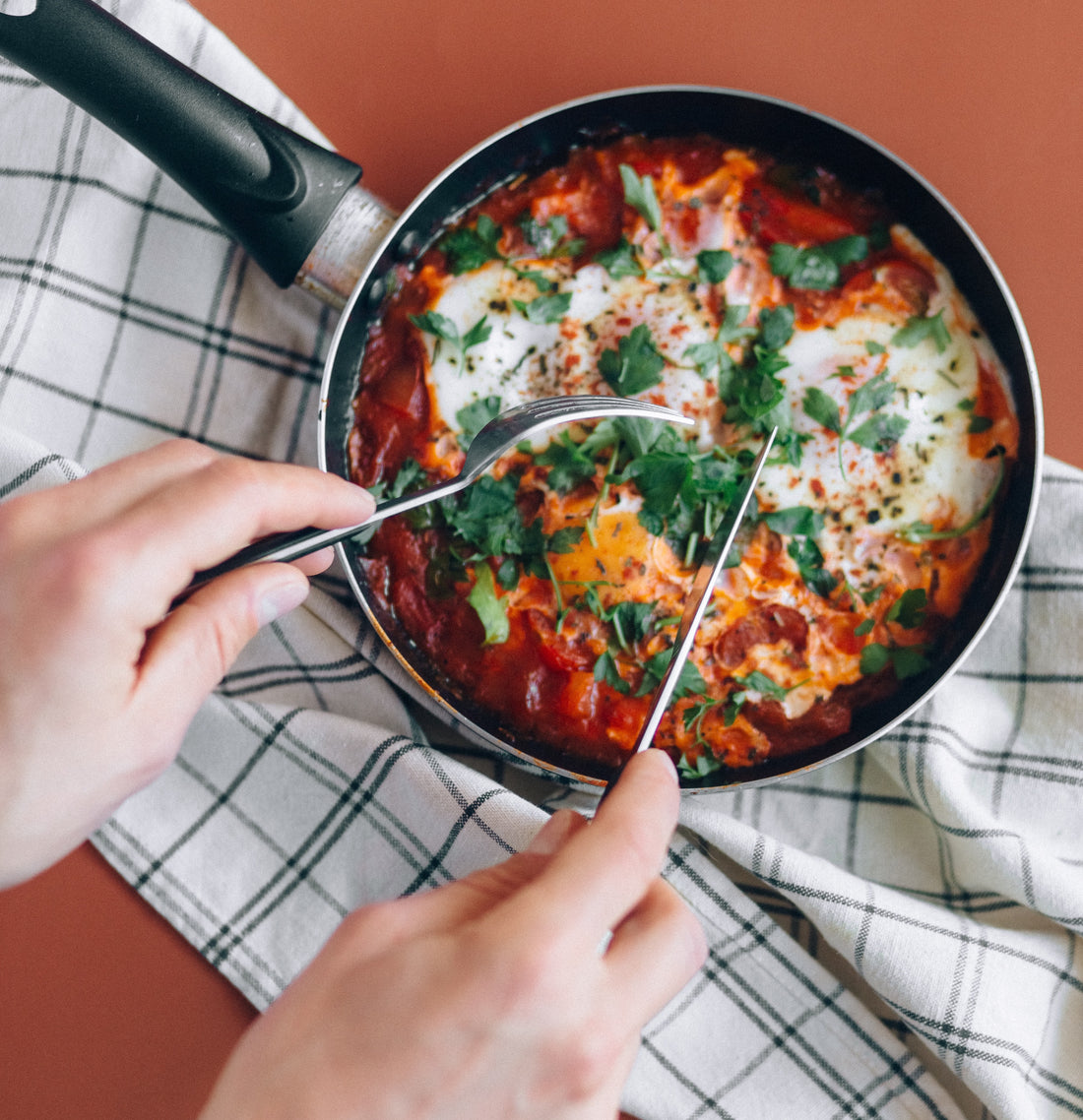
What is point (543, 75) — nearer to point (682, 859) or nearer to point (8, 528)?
point (8, 528)

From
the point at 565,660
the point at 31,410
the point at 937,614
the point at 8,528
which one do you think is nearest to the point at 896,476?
the point at 937,614

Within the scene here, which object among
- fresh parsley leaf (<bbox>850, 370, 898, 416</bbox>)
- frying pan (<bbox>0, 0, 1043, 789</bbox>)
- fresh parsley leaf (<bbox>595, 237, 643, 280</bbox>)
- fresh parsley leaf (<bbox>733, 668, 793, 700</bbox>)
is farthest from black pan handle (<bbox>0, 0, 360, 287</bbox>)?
fresh parsley leaf (<bbox>733, 668, 793, 700</bbox>)

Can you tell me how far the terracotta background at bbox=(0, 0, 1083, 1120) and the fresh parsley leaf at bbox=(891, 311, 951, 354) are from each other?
32 cm

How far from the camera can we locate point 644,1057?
2055 mm

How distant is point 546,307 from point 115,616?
115 cm

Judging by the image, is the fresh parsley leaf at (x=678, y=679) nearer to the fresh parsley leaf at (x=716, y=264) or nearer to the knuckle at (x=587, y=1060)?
the fresh parsley leaf at (x=716, y=264)

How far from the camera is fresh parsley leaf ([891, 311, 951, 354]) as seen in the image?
2.07 metres

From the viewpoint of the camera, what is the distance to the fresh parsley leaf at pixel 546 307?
2.10 m

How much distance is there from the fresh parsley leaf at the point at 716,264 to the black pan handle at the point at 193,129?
740 millimetres

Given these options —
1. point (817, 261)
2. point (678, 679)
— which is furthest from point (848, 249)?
point (678, 679)

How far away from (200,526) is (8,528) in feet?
0.92

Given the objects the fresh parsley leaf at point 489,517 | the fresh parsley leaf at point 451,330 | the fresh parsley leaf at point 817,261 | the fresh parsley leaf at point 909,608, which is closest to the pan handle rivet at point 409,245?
the fresh parsley leaf at point 451,330

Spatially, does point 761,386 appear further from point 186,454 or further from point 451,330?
point 186,454

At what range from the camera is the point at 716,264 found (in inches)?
82.4
